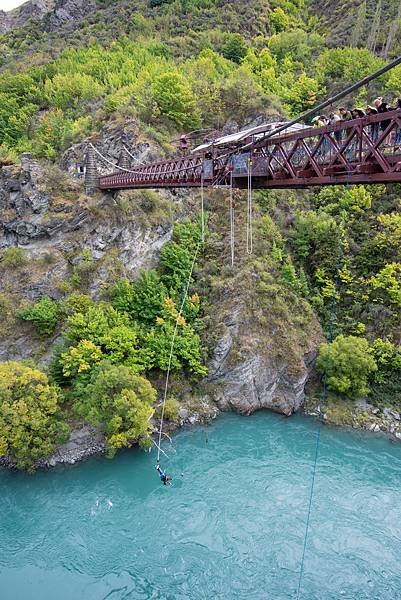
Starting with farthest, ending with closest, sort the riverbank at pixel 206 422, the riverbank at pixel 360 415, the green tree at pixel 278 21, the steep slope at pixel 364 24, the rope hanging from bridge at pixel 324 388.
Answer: the green tree at pixel 278 21, the steep slope at pixel 364 24, the riverbank at pixel 360 415, the riverbank at pixel 206 422, the rope hanging from bridge at pixel 324 388

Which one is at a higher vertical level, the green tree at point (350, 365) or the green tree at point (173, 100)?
Result: the green tree at point (173, 100)

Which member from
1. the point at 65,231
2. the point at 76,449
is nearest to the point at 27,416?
the point at 76,449

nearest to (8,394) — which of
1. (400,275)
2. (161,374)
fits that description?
(161,374)

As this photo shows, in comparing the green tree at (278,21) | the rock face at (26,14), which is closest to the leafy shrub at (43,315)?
the green tree at (278,21)

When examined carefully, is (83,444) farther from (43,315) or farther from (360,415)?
(360,415)

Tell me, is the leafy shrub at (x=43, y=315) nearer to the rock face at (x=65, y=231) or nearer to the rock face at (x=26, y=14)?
the rock face at (x=65, y=231)

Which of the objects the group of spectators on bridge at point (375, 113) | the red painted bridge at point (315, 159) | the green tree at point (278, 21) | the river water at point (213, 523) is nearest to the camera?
the group of spectators on bridge at point (375, 113)
